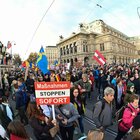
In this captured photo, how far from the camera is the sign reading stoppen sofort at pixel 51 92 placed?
200 inches

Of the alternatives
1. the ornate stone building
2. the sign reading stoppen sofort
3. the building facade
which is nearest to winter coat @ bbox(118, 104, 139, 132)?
the sign reading stoppen sofort

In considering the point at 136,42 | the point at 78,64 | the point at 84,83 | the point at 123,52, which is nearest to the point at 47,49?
the point at 136,42

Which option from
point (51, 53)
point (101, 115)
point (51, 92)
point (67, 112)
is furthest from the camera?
point (51, 53)

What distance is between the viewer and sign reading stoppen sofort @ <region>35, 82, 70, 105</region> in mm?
5078

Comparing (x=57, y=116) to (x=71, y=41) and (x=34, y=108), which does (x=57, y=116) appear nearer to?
(x=34, y=108)

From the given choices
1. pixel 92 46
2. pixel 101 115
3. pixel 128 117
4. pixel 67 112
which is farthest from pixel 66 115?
pixel 92 46

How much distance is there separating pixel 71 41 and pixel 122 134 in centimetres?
9627

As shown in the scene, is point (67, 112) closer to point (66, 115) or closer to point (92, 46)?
point (66, 115)

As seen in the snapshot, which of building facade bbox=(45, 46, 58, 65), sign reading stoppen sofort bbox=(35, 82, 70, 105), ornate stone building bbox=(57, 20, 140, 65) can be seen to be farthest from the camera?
building facade bbox=(45, 46, 58, 65)

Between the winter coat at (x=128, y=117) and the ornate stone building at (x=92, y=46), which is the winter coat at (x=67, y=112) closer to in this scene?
the winter coat at (x=128, y=117)

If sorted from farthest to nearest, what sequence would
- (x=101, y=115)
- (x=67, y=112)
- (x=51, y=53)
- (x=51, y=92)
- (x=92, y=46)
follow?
1. (x=51, y=53)
2. (x=92, y=46)
3. (x=67, y=112)
4. (x=101, y=115)
5. (x=51, y=92)

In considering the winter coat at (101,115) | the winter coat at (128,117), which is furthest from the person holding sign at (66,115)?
the winter coat at (128,117)

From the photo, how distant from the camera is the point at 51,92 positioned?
511 cm

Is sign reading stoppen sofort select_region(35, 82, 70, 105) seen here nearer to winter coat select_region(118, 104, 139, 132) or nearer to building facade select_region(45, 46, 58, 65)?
winter coat select_region(118, 104, 139, 132)
